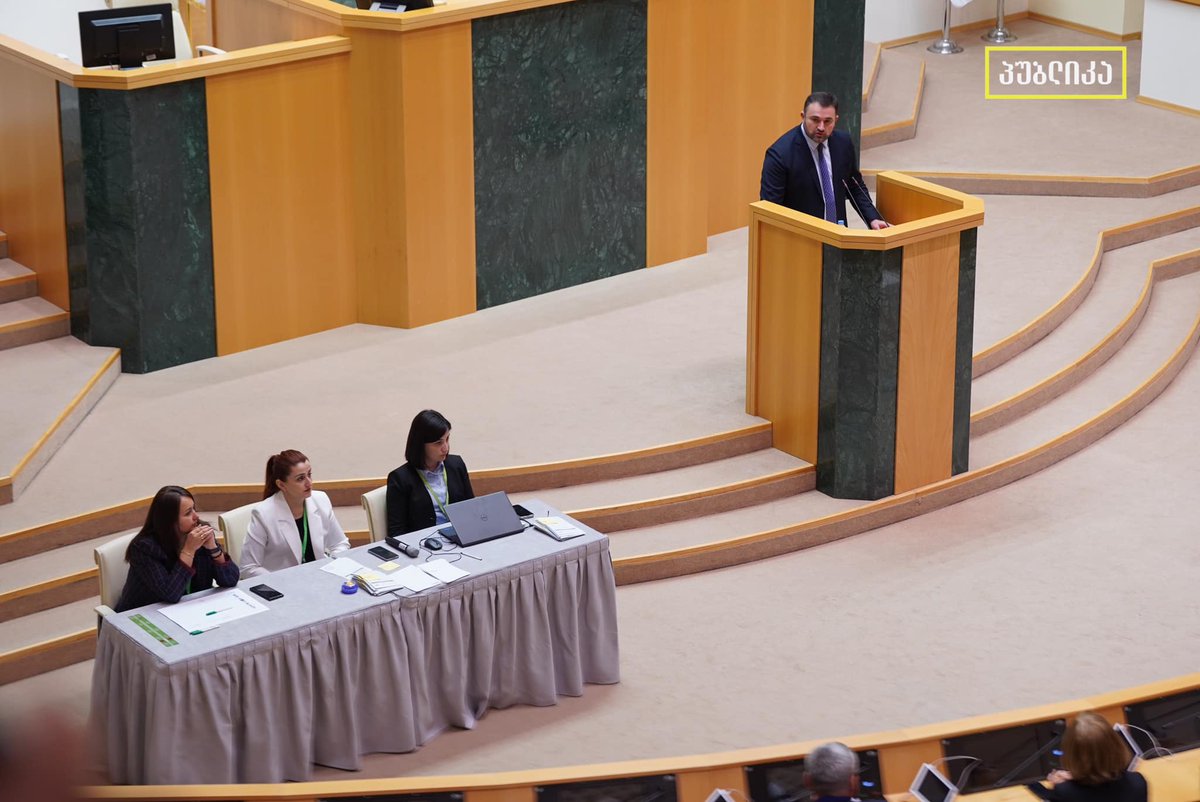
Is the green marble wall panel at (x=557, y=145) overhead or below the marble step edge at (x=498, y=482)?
overhead

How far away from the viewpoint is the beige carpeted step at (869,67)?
11.2m

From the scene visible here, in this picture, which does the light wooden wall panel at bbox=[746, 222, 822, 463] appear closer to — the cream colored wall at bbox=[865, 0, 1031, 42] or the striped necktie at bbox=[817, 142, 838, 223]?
the striped necktie at bbox=[817, 142, 838, 223]

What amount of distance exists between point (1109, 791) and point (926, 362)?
3.42 meters

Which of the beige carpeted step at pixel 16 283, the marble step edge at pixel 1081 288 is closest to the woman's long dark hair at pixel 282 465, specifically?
the beige carpeted step at pixel 16 283

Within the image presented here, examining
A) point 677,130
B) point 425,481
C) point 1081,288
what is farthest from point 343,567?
point 1081,288

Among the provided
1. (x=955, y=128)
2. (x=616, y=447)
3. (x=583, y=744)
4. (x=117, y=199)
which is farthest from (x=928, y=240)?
(x=955, y=128)

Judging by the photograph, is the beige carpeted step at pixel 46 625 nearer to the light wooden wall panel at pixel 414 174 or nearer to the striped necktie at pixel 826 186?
the light wooden wall panel at pixel 414 174

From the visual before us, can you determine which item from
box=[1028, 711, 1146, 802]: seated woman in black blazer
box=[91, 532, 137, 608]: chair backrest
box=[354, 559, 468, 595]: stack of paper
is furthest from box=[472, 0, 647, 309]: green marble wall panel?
box=[1028, 711, 1146, 802]: seated woman in black blazer

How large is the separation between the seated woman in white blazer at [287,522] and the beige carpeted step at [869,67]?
660 cm

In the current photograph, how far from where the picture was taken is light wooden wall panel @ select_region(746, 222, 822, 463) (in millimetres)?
6938

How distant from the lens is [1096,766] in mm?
3654

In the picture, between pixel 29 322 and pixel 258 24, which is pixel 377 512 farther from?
pixel 258 24

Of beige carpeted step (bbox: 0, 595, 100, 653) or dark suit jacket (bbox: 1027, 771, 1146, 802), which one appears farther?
beige carpeted step (bbox: 0, 595, 100, 653)

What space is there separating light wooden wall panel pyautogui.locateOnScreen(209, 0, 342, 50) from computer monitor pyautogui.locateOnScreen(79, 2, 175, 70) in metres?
0.73
